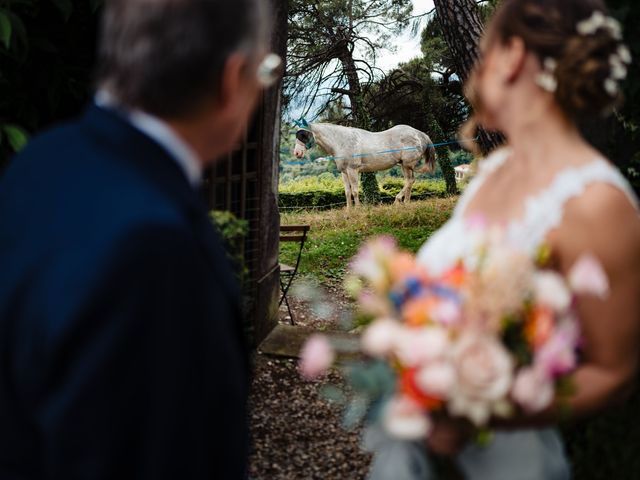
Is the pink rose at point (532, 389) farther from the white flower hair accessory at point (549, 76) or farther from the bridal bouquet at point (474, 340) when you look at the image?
the white flower hair accessory at point (549, 76)

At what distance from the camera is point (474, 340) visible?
48.9 inches

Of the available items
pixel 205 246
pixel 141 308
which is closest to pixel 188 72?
pixel 205 246

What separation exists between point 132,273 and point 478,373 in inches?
24.6

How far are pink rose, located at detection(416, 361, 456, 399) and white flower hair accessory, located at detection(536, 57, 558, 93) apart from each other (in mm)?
648

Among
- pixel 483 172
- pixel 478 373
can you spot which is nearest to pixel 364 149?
pixel 483 172

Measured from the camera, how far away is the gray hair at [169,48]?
1079mm

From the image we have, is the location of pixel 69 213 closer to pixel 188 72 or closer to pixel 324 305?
pixel 188 72

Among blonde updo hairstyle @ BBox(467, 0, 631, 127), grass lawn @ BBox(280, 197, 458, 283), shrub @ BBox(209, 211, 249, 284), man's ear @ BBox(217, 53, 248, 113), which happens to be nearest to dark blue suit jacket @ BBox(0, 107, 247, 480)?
man's ear @ BBox(217, 53, 248, 113)

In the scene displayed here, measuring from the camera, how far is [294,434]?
15.3ft

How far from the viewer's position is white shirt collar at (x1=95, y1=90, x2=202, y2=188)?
112 centimetres

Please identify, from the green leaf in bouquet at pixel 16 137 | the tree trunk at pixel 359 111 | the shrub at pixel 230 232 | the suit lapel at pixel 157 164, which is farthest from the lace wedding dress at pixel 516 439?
the tree trunk at pixel 359 111

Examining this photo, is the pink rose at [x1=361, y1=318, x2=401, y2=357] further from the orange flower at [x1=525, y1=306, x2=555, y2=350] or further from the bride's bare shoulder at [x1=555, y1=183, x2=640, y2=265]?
the bride's bare shoulder at [x1=555, y1=183, x2=640, y2=265]

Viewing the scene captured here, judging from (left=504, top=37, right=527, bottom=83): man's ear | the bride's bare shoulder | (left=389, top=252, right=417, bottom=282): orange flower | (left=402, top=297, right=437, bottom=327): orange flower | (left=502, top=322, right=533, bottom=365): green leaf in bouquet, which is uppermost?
(left=504, top=37, right=527, bottom=83): man's ear

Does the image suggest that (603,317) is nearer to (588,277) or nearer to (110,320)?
(588,277)
